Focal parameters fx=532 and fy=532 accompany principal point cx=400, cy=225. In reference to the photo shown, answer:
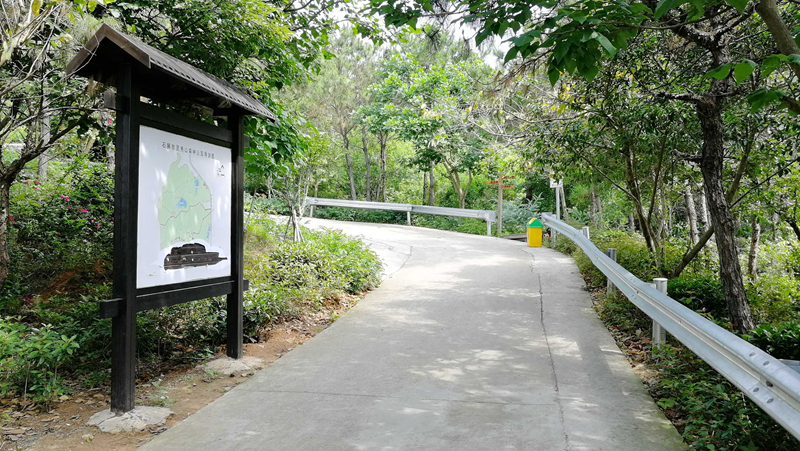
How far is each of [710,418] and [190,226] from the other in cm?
495

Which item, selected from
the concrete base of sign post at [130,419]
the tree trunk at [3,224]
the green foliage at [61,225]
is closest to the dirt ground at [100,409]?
the concrete base of sign post at [130,419]

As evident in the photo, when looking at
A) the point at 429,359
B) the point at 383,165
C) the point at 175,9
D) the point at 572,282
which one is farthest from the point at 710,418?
the point at 383,165

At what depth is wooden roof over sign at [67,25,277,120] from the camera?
171 inches

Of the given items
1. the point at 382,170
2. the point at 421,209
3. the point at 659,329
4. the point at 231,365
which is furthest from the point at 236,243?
the point at 382,170

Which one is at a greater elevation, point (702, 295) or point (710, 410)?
point (702, 295)

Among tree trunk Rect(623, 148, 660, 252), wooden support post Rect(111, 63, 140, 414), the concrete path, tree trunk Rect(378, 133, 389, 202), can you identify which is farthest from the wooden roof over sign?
tree trunk Rect(378, 133, 389, 202)

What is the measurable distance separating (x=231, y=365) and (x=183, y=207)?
1.83 metres

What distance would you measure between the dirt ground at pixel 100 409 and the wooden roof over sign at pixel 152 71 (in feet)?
9.41

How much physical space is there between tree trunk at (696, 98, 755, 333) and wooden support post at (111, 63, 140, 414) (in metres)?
6.50

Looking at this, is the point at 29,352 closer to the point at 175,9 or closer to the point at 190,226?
the point at 190,226

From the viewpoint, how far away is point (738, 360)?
347 cm

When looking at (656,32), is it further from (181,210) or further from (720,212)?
(181,210)

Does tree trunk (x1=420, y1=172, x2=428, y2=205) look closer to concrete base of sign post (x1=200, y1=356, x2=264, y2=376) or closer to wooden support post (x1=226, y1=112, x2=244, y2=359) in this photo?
wooden support post (x1=226, y1=112, x2=244, y2=359)

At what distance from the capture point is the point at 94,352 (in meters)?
5.51
